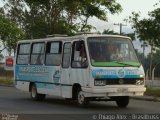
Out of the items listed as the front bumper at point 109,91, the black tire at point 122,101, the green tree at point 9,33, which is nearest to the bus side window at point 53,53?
the black tire at point 122,101

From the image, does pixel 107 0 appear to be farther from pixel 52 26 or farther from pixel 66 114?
pixel 66 114

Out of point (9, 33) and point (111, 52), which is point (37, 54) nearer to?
point (111, 52)

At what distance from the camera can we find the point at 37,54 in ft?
80.6

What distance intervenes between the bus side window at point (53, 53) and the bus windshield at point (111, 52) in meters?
2.34

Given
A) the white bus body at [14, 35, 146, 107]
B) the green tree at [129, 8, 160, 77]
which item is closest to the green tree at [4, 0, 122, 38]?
the green tree at [129, 8, 160, 77]

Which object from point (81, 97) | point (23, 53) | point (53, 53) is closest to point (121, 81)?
point (81, 97)

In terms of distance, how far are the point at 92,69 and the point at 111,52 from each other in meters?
1.07

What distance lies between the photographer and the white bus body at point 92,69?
19.5 metres

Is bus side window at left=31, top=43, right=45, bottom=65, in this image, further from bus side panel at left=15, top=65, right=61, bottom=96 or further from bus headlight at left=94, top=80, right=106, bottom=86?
bus headlight at left=94, top=80, right=106, bottom=86

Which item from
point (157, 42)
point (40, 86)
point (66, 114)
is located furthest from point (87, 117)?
point (157, 42)

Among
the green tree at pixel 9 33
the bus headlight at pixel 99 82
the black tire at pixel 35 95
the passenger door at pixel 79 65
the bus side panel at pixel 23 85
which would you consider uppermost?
the green tree at pixel 9 33

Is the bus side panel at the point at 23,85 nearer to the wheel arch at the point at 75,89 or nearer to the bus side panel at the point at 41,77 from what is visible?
the bus side panel at the point at 41,77

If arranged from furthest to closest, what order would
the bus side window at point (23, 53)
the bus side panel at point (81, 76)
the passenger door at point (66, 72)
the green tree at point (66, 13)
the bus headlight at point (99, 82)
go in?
1. the green tree at point (66, 13)
2. the bus side window at point (23, 53)
3. the passenger door at point (66, 72)
4. the bus side panel at point (81, 76)
5. the bus headlight at point (99, 82)

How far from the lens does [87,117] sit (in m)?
16.8
